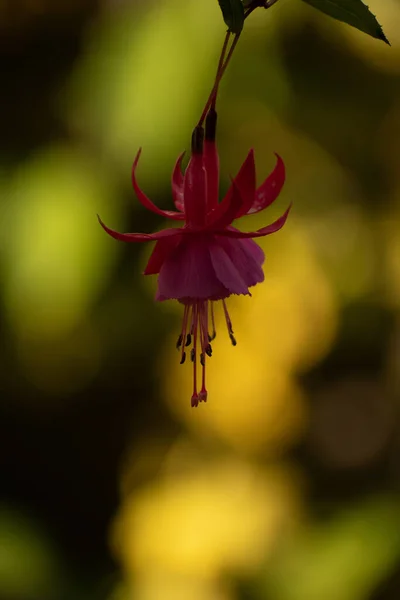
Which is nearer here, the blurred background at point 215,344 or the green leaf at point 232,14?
the green leaf at point 232,14

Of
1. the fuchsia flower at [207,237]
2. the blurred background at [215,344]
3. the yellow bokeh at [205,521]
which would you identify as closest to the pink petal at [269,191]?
the fuchsia flower at [207,237]

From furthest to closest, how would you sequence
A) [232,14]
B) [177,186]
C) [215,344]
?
[215,344] → [177,186] → [232,14]

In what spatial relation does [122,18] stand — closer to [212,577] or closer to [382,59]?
[382,59]

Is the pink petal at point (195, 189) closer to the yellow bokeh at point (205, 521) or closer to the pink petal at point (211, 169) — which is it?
the pink petal at point (211, 169)

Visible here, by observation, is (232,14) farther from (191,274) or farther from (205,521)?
(205,521)

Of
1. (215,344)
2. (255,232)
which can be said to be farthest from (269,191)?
(215,344)

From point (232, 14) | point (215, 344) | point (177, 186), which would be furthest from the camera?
point (215, 344)

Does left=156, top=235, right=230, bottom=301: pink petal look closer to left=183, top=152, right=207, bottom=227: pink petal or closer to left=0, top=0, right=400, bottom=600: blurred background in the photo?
left=183, top=152, right=207, bottom=227: pink petal
